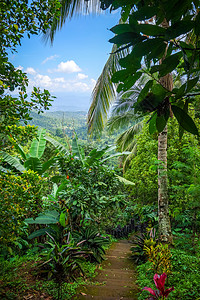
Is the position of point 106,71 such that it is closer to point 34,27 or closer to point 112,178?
point 112,178

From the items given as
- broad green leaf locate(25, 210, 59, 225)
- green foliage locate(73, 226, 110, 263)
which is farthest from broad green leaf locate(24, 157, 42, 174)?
green foliage locate(73, 226, 110, 263)

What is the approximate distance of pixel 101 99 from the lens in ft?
18.4

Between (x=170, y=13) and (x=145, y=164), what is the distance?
215 inches

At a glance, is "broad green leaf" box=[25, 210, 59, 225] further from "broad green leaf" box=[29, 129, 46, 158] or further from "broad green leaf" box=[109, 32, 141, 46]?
"broad green leaf" box=[109, 32, 141, 46]

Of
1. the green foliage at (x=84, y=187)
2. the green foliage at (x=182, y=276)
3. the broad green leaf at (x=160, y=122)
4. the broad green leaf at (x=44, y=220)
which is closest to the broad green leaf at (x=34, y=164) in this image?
the green foliage at (x=84, y=187)

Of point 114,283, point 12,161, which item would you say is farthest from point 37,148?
point 114,283

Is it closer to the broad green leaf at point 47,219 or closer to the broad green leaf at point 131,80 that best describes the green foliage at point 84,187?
the broad green leaf at point 47,219

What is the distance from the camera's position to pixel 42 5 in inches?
83.7

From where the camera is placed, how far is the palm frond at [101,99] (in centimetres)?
547

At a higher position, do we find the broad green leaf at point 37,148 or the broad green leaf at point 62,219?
the broad green leaf at point 37,148

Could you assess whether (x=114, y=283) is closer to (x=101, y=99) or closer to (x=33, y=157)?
(x=33, y=157)

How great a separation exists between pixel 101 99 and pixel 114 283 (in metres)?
4.30

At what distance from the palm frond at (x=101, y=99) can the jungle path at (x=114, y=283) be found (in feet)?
11.3

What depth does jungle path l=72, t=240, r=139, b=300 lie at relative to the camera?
2824 millimetres
